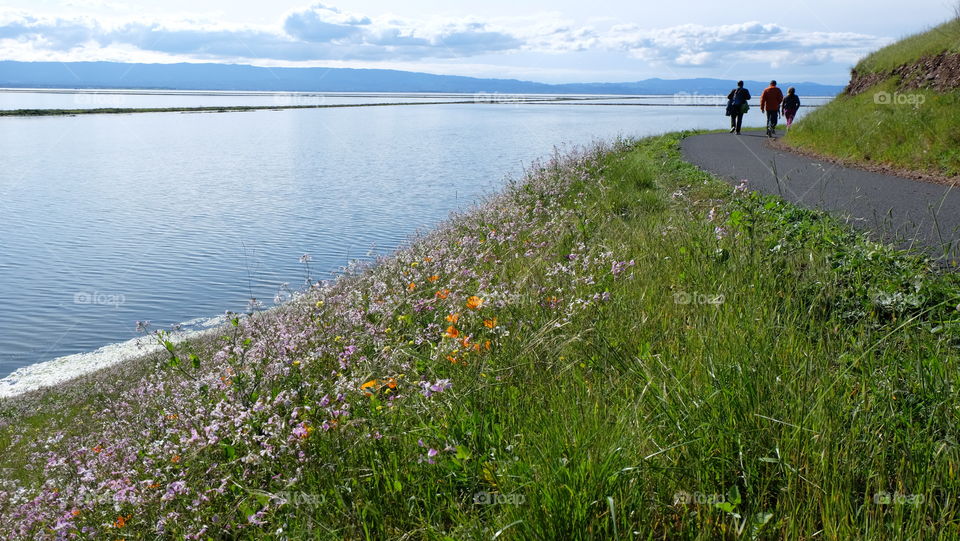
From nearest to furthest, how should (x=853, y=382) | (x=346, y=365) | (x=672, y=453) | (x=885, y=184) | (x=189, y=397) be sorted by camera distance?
(x=672, y=453), (x=853, y=382), (x=346, y=365), (x=189, y=397), (x=885, y=184)

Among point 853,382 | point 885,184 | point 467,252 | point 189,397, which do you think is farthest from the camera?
point 885,184

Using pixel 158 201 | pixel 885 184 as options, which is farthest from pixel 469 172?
pixel 885 184

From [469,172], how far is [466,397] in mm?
29171

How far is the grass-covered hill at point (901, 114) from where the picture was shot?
1512 cm

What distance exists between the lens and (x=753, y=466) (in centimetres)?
318

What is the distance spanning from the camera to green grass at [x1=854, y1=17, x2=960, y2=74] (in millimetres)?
20234

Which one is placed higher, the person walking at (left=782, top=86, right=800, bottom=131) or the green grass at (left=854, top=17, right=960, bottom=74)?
the green grass at (left=854, top=17, right=960, bottom=74)

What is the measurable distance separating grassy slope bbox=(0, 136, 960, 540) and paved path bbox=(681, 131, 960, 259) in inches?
36.6

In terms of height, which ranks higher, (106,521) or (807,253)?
(807,253)

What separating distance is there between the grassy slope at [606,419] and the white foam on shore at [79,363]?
7.24 meters

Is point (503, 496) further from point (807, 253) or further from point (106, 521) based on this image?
point (807, 253)

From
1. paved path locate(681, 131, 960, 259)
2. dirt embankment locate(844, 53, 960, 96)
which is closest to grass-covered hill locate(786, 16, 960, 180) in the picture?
dirt embankment locate(844, 53, 960, 96)

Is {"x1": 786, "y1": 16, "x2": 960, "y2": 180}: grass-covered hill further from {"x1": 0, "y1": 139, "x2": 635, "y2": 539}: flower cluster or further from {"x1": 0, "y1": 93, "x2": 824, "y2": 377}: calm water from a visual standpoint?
{"x1": 0, "y1": 139, "x2": 635, "y2": 539}: flower cluster

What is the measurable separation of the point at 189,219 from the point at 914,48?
80.7 ft
